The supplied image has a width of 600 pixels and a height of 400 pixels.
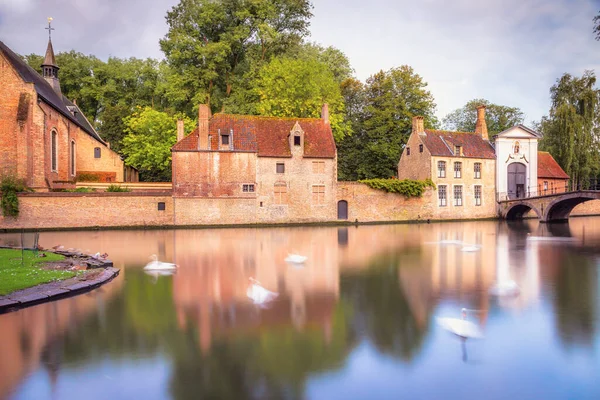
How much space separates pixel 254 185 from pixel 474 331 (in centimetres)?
2559

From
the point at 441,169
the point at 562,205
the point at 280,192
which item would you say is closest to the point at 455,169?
the point at 441,169

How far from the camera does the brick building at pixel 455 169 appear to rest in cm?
3744

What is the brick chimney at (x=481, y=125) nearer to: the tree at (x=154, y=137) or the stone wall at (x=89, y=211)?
the tree at (x=154, y=137)

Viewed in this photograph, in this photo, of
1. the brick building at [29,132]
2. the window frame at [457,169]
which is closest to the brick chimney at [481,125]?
the window frame at [457,169]

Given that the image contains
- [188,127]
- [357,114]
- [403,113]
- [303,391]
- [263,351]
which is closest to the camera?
[303,391]

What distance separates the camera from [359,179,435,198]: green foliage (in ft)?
114

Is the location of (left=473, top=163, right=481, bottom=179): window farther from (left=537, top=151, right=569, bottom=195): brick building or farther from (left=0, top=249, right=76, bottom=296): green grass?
(left=0, top=249, right=76, bottom=296): green grass

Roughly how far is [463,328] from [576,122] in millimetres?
41801

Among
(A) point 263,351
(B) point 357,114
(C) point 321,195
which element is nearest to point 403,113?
(B) point 357,114

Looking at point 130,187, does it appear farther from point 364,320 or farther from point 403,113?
point 364,320

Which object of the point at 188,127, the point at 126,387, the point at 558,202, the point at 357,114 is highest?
the point at 357,114

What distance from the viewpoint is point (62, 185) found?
33.1m

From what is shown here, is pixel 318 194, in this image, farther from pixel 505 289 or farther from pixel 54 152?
pixel 505 289

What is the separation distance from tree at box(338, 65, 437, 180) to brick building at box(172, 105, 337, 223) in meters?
10.6
